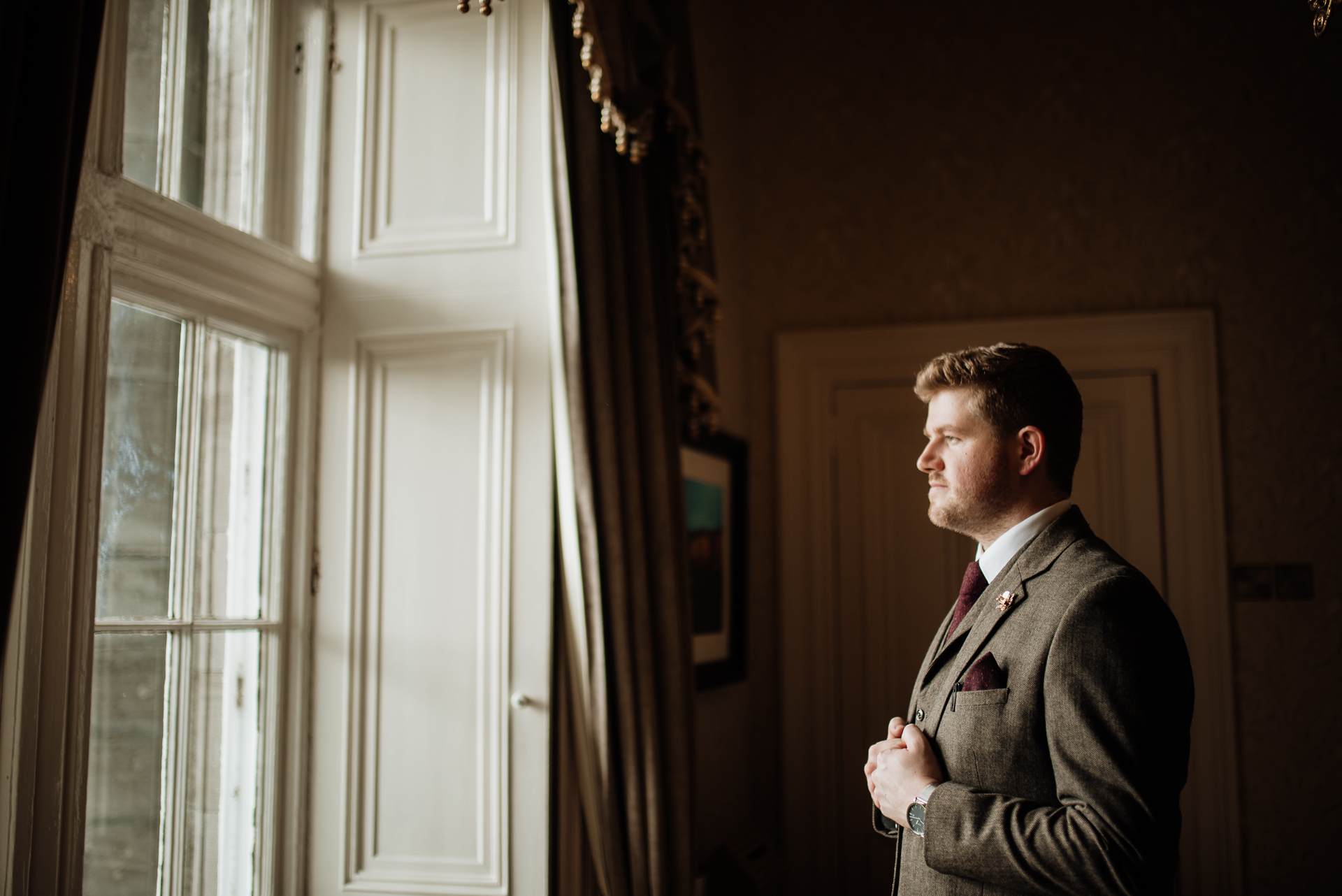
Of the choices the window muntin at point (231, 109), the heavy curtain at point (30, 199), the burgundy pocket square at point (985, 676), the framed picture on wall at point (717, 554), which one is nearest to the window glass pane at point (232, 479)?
the window muntin at point (231, 109)

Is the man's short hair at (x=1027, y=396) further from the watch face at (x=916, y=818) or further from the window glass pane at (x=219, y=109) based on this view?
the window glass pane at (x=219, y=109)

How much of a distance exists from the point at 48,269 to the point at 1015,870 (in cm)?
130

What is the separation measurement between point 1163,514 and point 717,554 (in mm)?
1412

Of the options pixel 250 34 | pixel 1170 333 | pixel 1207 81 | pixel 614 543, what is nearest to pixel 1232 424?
pixel 1170 333

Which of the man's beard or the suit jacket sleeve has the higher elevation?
the man's beard

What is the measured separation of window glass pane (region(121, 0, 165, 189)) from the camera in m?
1.78

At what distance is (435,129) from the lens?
222cm

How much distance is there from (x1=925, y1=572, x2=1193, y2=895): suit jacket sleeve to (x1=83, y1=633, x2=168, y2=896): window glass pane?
51.5 inches

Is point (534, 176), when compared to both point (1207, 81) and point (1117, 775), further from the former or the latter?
point (1207, 81)

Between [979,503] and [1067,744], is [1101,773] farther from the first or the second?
[979,503]

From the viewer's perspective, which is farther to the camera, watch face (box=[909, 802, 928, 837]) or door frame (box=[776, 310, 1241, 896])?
door frame (box=[776, 310, 1241, 896])

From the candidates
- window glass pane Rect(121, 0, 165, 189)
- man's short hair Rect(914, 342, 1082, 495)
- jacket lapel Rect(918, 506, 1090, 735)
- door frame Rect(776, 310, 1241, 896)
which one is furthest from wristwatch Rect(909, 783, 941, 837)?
door frame Rect(776, 310, 1241, 896)

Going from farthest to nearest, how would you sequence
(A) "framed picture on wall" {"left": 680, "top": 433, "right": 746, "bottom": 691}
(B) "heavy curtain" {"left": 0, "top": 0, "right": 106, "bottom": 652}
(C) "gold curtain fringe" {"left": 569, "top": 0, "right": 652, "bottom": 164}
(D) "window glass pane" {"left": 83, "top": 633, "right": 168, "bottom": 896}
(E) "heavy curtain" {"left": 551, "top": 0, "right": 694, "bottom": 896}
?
(A) "framed picture on wall" {"left": 680, "top": 433, "right": 746, "bottom": 691}, (E) "heavy curtain" {"left": 551, "top": 0, "right": 694, "bottom": 896}, (C) "gold curtain fringe" {"left": 569, "top": 0, "right": 652, "bottom": 164}, (D) "window glass pane" {"left": 83, "top": 633, "right": 168, "bottom": 896}, (B) "heavy curtain" {"left": 0, "top": 0, "right": 106, "bottom": 652}

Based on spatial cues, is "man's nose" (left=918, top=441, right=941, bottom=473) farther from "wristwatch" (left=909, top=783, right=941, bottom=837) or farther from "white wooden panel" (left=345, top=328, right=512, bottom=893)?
"white wooden panel" (left=345, top=328, right=512, bottom=893)
